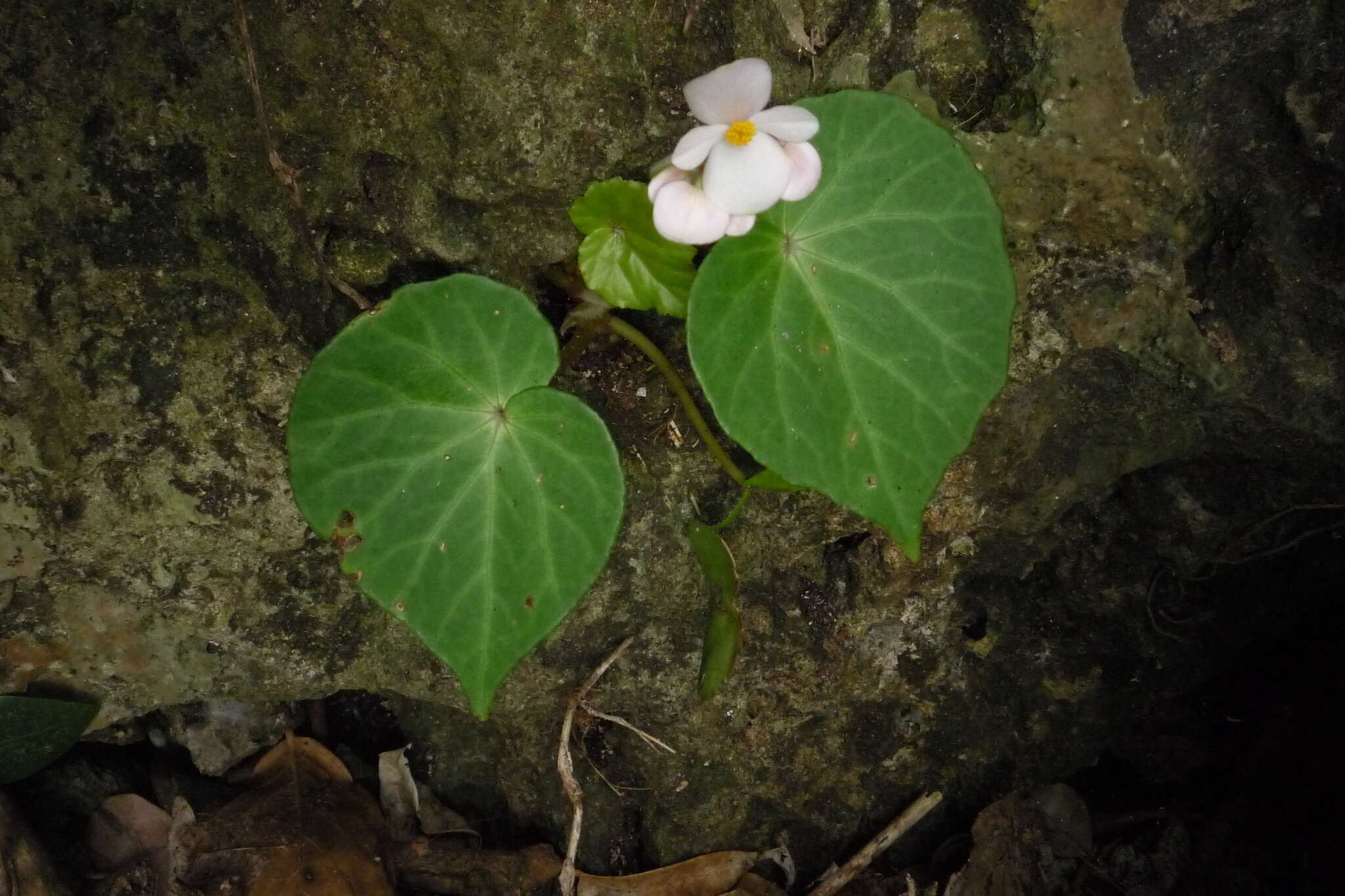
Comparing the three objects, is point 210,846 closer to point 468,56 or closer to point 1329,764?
point 468,56

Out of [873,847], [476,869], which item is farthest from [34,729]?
[873,847]

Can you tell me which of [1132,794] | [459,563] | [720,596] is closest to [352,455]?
[459,563]

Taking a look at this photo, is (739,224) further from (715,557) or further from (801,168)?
(715,557)

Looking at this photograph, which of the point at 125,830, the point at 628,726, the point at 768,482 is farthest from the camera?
the point at 125,830

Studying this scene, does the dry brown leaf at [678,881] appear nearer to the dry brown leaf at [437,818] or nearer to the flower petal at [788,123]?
the dry brown leaf at [437,818]

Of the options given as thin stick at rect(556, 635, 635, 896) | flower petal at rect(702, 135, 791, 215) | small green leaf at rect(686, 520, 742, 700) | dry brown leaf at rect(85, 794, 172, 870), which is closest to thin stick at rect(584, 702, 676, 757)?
thin stick at rect(556, 635, 635, 896)

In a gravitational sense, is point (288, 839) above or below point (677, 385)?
below
